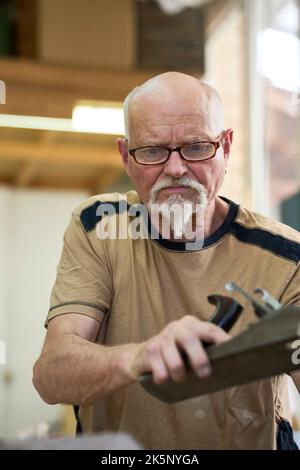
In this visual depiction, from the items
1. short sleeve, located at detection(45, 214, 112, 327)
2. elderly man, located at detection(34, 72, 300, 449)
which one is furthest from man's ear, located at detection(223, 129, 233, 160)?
short sleeve, located at detection(45, 214, 112, 327)

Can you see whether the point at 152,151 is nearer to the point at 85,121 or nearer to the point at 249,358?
the point at 249,358

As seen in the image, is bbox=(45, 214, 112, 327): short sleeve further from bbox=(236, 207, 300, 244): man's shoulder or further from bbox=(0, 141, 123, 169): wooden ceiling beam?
bbox=(0, 141, 123, 169): wooden ceiling beam

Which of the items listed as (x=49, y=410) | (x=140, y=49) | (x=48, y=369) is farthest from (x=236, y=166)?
(x=48, y=369)

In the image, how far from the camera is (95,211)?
129 centimetres

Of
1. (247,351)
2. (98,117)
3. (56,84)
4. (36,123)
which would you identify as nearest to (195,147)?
(247,351)

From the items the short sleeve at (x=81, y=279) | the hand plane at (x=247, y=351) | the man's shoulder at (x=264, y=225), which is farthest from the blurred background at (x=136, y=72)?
the hand plane at (x=247, y=351)

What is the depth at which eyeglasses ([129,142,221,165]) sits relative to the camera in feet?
3.69

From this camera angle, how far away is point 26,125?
12.5ft

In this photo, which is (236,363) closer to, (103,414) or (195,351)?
(195,351)

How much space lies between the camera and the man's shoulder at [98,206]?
1.28 m

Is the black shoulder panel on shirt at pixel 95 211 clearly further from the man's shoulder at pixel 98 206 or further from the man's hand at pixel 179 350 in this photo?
the man's hand at pixel 179 350

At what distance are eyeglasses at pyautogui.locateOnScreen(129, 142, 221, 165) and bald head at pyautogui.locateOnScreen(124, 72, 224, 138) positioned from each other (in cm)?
3

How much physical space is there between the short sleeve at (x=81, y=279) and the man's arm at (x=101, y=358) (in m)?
0.02

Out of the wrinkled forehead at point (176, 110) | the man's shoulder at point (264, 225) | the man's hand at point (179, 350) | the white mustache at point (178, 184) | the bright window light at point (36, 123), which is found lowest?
the man's hand at point (179, 350)
